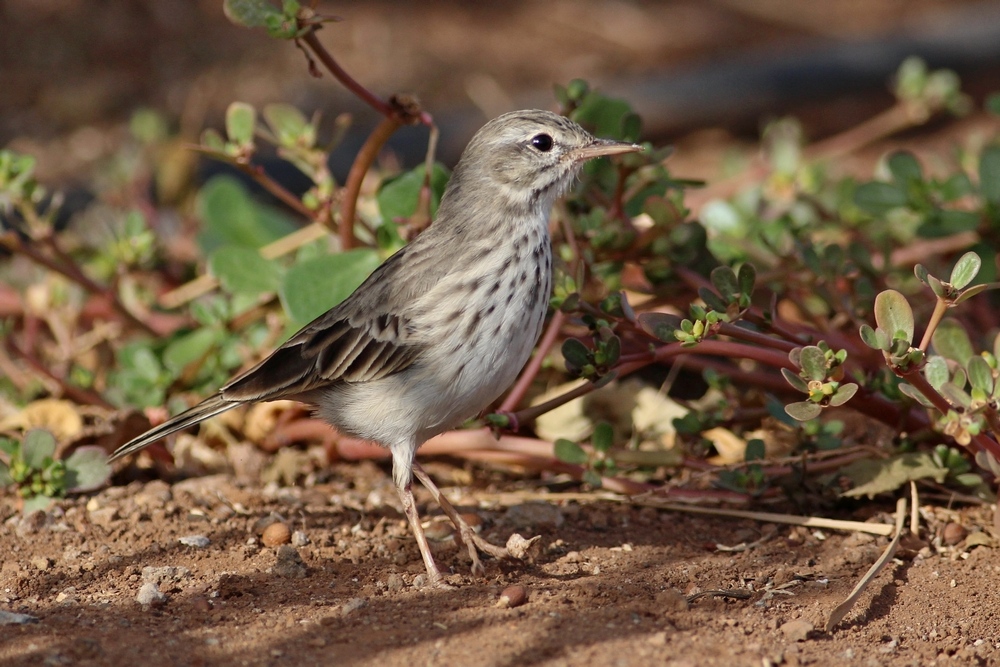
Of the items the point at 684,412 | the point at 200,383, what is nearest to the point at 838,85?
the point at 684,412

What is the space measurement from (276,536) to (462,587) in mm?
775

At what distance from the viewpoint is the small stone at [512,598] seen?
141 inches

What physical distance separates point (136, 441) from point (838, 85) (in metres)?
7.30

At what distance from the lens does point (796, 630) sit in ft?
11.2

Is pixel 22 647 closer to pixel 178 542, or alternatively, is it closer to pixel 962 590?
pixel 178 542

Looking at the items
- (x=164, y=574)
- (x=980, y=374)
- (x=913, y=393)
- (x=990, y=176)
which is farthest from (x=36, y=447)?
(x=990, y=176)

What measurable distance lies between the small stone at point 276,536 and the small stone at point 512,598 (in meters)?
0.96

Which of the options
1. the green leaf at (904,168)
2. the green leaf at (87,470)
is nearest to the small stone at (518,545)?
the green leaf at (87,470)

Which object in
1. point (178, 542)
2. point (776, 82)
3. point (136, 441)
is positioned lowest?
point (178, 542)

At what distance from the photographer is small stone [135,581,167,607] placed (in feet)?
11.9

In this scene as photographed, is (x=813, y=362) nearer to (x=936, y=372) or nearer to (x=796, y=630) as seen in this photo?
(x=936, y=372)

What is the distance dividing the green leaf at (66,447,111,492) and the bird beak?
7.33 feet

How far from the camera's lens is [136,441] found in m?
4.41

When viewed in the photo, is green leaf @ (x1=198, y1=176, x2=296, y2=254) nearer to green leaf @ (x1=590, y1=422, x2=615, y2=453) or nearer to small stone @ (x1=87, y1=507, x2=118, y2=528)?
small stone @ (x1=87, y1=507, x2=118, y2=528)
